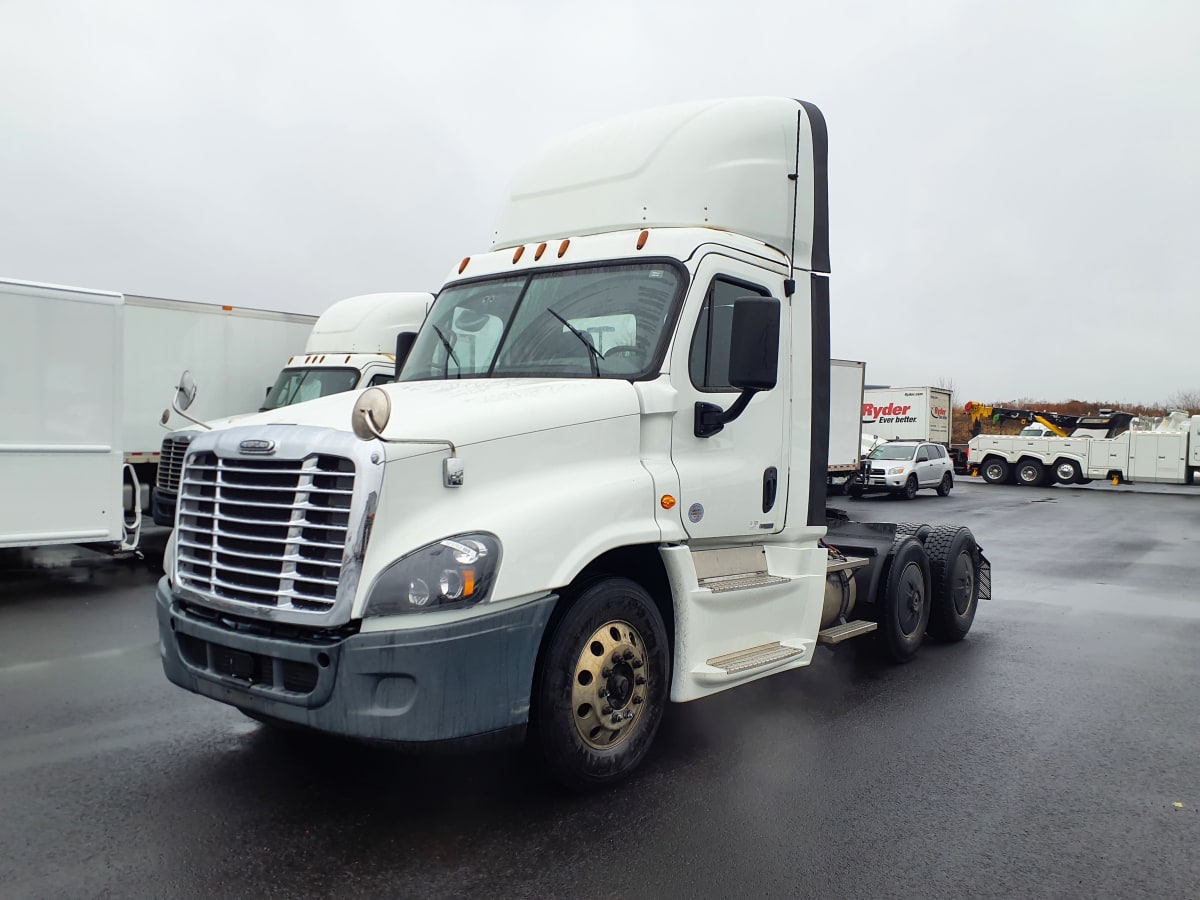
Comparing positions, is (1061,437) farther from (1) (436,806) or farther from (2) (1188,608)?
(1) (436,806)

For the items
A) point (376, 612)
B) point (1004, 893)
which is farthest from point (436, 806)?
point (1004, 893)

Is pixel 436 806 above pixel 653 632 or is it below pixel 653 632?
below

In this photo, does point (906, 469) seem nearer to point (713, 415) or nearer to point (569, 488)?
point (713, 415)

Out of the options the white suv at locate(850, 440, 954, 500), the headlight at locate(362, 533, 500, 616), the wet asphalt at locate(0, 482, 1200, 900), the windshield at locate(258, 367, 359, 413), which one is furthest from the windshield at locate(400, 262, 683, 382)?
the white suv at locate(850, 440, 954, 500)

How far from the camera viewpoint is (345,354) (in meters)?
13.6

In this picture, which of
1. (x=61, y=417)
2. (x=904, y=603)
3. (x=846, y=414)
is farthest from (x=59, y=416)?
(x=846, y=414)

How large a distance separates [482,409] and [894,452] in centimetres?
2705

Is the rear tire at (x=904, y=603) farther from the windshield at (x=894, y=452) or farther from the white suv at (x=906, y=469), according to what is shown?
the windshield at (x=894, y=452)

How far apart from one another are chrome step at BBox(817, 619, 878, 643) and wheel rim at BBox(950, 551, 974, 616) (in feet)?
4.05

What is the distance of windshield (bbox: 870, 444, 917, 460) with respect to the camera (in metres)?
29.1

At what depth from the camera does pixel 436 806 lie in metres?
4.32

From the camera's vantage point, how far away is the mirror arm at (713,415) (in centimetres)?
494

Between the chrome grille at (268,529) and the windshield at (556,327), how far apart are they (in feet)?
4.86

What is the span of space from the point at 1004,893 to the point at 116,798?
3886 millimetres
